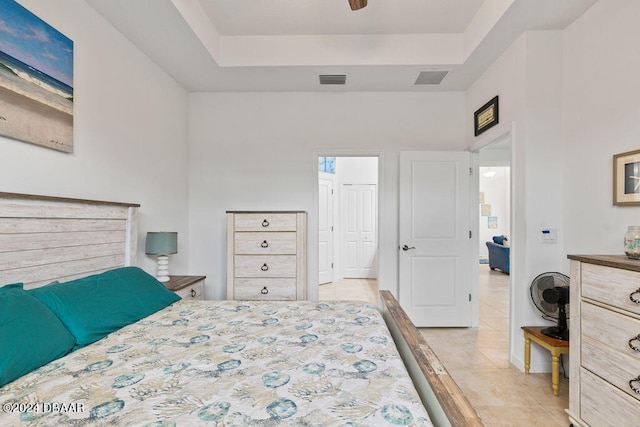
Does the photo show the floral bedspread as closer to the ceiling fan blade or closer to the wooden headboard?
the wooden headboard

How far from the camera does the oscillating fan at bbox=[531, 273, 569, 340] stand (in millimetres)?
2305

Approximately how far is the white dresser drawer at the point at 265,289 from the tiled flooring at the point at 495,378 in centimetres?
153

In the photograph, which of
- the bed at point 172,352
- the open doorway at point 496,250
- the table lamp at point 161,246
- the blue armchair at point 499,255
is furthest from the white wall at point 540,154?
the blue armchair at point 499,255

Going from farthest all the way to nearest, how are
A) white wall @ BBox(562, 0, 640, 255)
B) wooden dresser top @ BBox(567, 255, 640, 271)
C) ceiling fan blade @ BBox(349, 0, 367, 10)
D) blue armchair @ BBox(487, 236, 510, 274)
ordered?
blue armchair @ BBox(487, 236, 510, 274)
white wall @ BBox(562, 0, 640, 255)
ceiling fan blade @ BBox(349, 0, 367, 10)
wooden dresser top @ BBox(567, 255, 640, 271)

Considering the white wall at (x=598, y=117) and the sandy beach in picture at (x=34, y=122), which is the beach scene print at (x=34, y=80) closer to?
the sandy beach in picture at (x=34, y=122)

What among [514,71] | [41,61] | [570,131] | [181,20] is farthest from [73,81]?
[570,131]

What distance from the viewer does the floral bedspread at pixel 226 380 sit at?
90 cm

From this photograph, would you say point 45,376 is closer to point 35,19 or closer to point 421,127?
point 35,19

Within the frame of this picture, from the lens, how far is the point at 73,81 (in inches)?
82.1

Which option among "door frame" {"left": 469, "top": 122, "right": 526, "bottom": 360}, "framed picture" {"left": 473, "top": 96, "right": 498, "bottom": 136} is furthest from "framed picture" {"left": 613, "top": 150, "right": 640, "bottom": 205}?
"framed picture" {"left": 473, "top": 96, "right": 498, "bottom": 136}

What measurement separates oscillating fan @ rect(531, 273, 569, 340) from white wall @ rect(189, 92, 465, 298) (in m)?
1.56

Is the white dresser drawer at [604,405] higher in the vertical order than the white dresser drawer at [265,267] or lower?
lower

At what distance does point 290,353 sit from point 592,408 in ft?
5.42

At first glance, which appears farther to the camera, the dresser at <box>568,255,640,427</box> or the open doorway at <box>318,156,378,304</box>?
the open doorway at <box>318,156,378,304</box>
